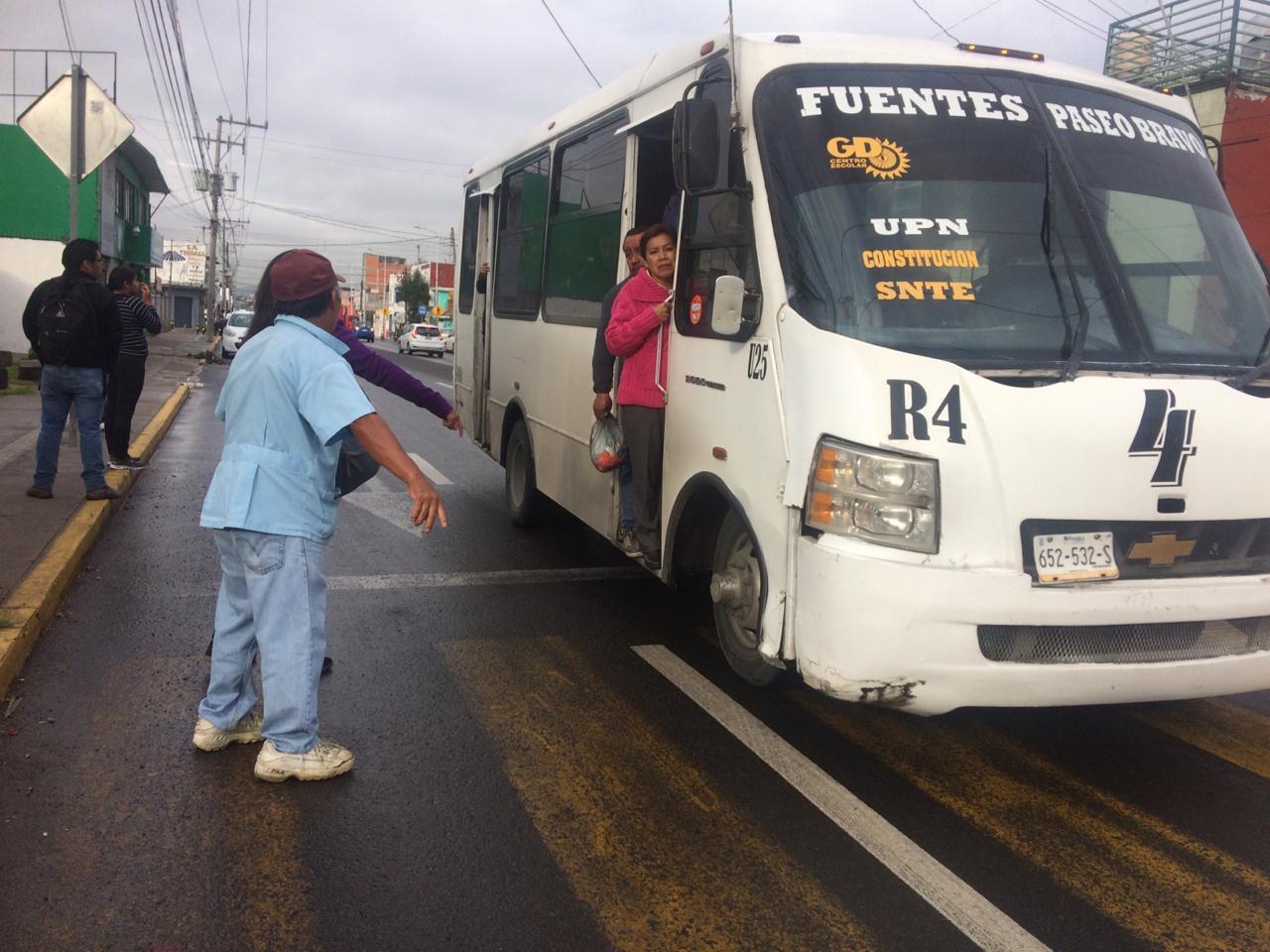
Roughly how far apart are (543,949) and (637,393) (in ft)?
9.48

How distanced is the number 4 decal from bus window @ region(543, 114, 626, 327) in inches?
108

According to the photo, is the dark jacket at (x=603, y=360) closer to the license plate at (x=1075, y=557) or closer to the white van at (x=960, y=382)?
the white van at (x=960, y=382)

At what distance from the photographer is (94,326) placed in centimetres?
761

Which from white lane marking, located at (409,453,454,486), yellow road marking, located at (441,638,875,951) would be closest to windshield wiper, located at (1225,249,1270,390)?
yellow road marking, located at (441,638,875,951)

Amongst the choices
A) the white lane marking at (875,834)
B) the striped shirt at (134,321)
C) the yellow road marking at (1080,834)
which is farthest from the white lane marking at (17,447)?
the yellow road marking at (1080,834)

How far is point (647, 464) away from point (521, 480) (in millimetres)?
3117

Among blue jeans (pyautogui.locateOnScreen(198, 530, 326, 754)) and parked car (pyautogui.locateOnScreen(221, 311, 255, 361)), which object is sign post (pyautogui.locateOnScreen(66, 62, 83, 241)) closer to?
blue jeans (pyautogui.locateOnScreen(198, 530, 326, 754))

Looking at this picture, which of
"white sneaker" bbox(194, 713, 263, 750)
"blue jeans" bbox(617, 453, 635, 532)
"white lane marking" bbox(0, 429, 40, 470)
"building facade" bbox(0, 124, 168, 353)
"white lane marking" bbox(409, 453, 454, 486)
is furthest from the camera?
"building facade" bbox(0, 124, 168, 353)

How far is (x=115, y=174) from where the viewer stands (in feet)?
126

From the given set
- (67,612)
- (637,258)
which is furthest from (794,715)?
(67,612)

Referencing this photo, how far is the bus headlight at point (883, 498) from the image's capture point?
3443 mm

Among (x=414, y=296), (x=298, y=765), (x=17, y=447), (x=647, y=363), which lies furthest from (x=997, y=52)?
(x=414, y=296)

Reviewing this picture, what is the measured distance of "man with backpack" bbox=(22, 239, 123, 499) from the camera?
7.52 m

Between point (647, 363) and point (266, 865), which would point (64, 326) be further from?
point (266, 865)
